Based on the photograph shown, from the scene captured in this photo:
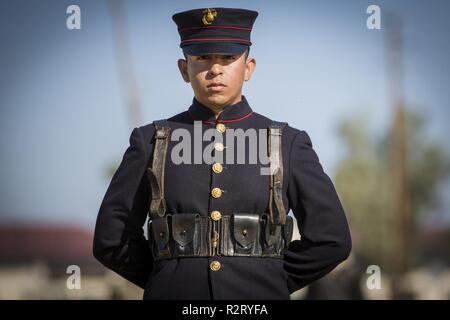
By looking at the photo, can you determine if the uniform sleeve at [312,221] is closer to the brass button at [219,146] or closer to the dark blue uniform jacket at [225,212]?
the dark blue uniform jacket at [225,212]

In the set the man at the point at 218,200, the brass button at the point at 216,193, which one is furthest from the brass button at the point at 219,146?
the brass button at the point at 216,193

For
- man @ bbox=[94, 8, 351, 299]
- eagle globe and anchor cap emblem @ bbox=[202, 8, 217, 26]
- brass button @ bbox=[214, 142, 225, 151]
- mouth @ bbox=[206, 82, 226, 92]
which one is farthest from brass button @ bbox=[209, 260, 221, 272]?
eagle globe and anchor cap emblem @ bbox=[202, 8, 217, 26]

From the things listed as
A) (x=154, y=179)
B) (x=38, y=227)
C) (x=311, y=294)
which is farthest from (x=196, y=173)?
(x=38, y=227)

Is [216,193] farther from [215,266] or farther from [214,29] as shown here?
[214,29]

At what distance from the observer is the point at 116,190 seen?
6172 millimetres

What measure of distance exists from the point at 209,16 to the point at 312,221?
1.12m

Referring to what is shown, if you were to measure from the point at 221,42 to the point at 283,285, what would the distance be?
1201mm

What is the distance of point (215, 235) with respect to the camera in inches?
236

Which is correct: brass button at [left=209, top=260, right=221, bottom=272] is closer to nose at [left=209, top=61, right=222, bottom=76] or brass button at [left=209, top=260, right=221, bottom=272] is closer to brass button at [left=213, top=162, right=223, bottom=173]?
brass button at [left=213, top=162, right=223, bottom=173]

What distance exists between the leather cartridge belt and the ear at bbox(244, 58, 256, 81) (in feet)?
2.30

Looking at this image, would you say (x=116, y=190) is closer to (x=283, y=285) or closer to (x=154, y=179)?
(x=154, y=179)

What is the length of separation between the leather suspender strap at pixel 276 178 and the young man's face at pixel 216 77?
264 mm

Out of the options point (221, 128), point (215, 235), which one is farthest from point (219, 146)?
point (215, 235)

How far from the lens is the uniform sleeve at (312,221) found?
6.10 meters
